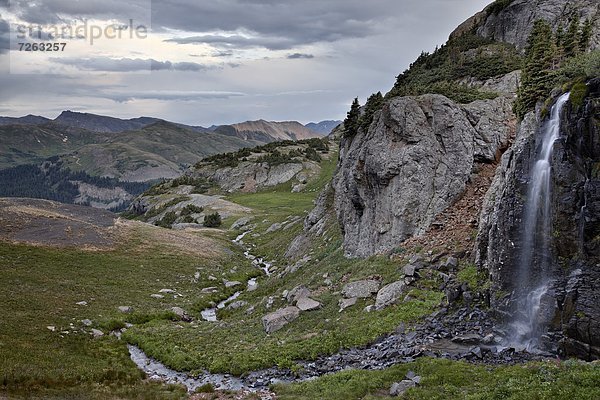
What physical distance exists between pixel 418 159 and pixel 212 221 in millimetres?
72086

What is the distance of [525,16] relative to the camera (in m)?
84.2

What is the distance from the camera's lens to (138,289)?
5047 centimetres

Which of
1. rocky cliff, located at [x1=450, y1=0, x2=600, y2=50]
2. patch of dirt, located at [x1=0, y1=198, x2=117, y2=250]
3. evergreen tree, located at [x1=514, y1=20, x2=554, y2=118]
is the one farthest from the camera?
rocky cliff, located at [x1=450, y1=0, x2=600, y2=50]

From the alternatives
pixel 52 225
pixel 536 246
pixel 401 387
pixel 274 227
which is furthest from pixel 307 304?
pixel 274 227

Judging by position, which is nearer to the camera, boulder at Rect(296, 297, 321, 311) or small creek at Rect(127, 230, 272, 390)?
small creek at Rect(127, 230, 272, 390)

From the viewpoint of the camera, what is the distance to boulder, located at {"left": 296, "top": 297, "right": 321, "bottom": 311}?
3347 cm

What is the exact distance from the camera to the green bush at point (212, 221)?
103000 millimetres

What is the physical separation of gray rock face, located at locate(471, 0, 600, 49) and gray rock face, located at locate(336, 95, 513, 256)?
45.4 m

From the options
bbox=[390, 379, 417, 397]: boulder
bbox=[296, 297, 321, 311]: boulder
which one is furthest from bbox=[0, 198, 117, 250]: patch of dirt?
bbox=[390, 379, 417, 397]: boulder

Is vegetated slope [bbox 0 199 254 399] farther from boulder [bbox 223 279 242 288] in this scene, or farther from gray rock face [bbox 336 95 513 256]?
gray rock face [bbox 336 95 513 256]

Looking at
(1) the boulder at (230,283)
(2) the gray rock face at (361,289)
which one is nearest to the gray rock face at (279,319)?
(2) the gray rock face at (361,289)

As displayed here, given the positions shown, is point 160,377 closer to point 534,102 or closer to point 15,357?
point 15,357

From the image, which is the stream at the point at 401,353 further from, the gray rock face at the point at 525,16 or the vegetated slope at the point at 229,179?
the vegetated slope at the point at 229,179

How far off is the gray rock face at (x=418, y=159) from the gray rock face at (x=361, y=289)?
19.1ft
